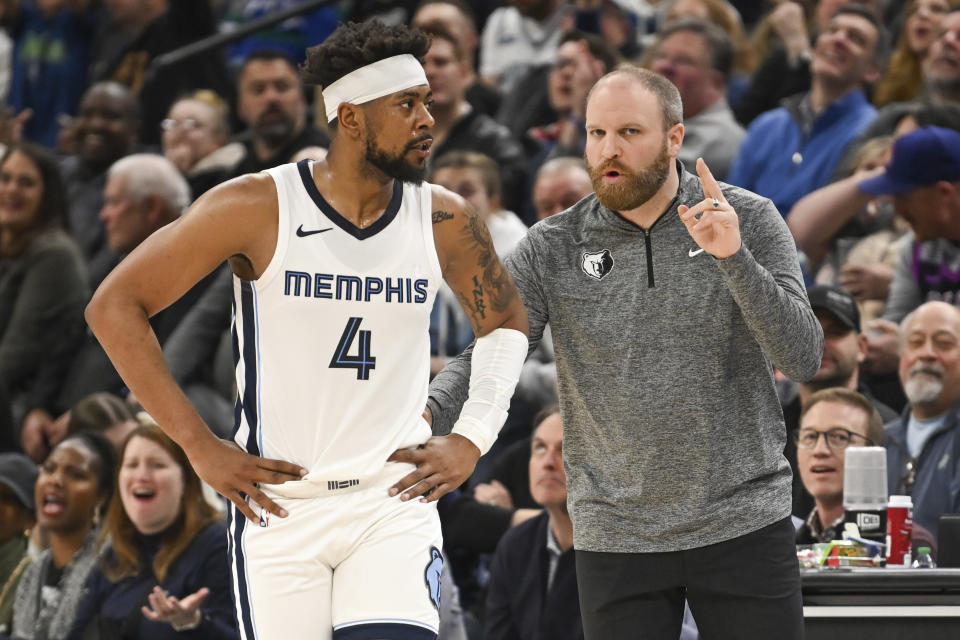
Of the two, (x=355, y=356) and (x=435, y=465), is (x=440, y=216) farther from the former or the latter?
(x=435, y=465)

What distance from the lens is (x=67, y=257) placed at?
27.1 ft

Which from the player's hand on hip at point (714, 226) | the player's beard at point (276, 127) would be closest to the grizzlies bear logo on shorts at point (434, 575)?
the player's hand on hip at point (714, 226)

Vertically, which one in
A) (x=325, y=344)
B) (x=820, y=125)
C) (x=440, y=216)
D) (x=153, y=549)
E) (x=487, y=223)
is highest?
(x=820, y=125)

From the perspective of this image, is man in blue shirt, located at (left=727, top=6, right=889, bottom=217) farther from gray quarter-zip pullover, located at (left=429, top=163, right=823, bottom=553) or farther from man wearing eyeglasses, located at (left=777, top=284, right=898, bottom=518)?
gray quarter-zip pullover, located at (left=429, top=163, right=823, bottom=553)

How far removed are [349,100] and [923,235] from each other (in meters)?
3.59

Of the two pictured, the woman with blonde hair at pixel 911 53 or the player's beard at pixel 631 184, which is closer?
the player's beard at pixel 631 184

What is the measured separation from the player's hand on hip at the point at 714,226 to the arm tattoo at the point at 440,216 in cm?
56

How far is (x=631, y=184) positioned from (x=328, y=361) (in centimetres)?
89

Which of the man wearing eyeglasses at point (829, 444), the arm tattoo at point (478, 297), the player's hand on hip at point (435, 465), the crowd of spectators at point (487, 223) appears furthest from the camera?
the crowd of spectators at point (487, 223)

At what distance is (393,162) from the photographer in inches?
142

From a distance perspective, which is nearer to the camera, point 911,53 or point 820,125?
point 820,125

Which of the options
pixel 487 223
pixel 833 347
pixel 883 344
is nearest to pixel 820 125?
pixel 883 344

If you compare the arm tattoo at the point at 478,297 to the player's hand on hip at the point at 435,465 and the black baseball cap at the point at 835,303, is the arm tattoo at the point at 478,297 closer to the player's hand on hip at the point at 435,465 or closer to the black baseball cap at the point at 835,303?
the player's hand on hip at the point at 435,465

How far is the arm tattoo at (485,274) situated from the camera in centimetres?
380
